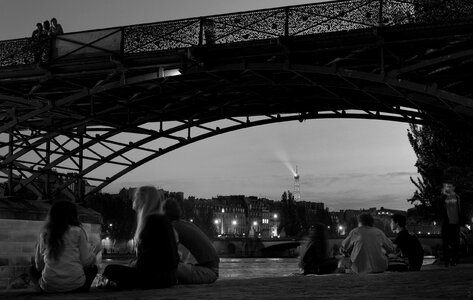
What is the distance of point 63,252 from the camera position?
25.2 ft

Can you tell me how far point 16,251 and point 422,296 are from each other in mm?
20460

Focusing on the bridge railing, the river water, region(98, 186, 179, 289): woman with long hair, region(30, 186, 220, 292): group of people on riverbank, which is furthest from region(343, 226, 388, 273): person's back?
the river water

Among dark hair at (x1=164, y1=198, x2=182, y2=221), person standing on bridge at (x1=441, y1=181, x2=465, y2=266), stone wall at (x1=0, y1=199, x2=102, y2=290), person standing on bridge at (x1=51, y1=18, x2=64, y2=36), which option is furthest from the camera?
stone wall at (x1=0, y1=199, x2=102, y2=290)

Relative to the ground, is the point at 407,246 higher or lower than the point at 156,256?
higher

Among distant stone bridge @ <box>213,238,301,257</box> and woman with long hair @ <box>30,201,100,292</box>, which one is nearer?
woman with long hair @ <box>30,201,100,292</box>

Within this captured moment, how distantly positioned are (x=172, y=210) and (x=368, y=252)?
181 inches

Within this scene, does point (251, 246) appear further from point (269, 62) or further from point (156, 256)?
point (156, 256)

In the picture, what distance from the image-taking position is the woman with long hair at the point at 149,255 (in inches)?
301

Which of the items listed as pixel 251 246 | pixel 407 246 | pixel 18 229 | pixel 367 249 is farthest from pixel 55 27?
pixel 251 246

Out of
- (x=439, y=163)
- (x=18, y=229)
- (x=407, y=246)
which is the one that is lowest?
(x=407, y=246)

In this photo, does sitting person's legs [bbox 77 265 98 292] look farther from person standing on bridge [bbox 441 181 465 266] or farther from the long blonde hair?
person standing on bridge [bbox 441 181 465 266]

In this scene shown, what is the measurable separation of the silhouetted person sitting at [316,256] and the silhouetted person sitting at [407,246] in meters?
1.45

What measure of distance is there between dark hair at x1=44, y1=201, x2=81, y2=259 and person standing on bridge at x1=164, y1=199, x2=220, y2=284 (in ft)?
3.74

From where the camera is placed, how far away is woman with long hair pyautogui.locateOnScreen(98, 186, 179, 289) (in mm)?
7656
